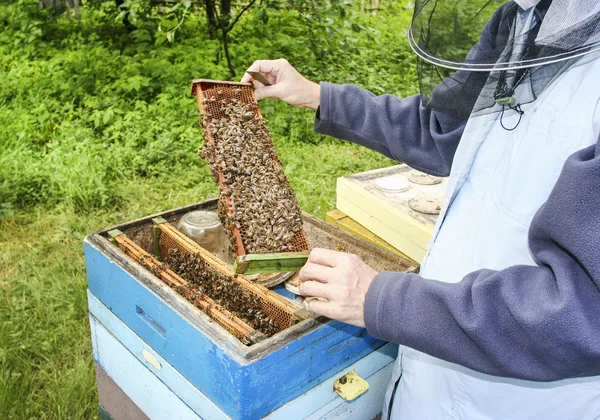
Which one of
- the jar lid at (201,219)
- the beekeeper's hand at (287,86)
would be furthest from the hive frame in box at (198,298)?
the beekeeper's hand at (287,86)

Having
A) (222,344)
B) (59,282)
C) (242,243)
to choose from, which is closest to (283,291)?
(242,243)

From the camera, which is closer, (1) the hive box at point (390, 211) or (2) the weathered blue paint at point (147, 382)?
(2) the weathered blue paint at point (147, 382)

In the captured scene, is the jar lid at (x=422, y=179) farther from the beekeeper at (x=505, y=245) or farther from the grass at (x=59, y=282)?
the grass at (x=59, y=282)

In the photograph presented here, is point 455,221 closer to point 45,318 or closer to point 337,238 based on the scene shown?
point 337,238

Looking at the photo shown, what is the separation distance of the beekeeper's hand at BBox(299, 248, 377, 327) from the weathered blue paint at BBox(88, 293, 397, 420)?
0.40 metres

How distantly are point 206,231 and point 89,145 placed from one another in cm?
343

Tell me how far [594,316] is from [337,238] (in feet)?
4.05

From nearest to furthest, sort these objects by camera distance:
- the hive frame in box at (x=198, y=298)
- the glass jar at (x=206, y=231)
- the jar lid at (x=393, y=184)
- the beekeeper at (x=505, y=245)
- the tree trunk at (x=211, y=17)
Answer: the beekeeper at (x=505, y=245)
the hive frame in box at (x=198, y=298)
the glass jar at (x=206, y=231)
the jar lid at (x=393, y=184)
the tree trunk at (x=211, y=17)

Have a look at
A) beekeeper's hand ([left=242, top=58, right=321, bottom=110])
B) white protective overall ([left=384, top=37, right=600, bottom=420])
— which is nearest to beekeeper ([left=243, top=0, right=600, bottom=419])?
white protective overall ([left=384, top=37, right=600, bottom=420])

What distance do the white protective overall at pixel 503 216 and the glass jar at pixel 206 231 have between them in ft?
3.29

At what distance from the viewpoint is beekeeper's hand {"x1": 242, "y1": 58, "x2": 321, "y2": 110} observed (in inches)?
82.7

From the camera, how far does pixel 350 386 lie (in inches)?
66.6

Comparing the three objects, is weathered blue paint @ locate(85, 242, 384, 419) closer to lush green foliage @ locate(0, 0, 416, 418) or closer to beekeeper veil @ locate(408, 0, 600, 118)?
beekeeper veil @ locate(408, 0, 600, 118)

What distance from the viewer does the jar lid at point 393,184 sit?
2.61 metres
